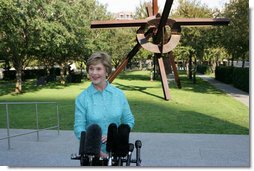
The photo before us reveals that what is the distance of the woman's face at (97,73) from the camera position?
2.33m

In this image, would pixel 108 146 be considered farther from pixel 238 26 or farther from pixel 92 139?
pixel 238 26

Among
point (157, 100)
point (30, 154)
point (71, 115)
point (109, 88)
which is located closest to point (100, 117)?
point (109, 88)

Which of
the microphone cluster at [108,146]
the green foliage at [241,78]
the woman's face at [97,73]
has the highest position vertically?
the woman's face at [97,73]

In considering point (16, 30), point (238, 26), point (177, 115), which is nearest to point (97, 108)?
point (177, 115)

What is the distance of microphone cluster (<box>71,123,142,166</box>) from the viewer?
198 cm

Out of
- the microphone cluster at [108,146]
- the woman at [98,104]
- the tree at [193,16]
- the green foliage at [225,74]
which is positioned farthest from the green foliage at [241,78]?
the microphone cluster at [108,146]

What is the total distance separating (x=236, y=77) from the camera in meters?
16.7

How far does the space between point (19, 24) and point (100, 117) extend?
1233 cm

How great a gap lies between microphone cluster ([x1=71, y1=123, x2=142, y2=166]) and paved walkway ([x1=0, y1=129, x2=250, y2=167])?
279 centimetres

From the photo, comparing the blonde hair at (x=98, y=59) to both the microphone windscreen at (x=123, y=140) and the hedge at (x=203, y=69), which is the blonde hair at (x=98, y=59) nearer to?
A: the microphone windscreen at (x=123, y=140)

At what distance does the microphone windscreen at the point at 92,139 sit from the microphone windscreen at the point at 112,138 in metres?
0.12

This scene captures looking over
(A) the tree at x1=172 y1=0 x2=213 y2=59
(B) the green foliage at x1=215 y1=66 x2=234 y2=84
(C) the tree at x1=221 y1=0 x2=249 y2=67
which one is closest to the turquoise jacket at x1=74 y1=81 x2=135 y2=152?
(C) the tree at x1=221 y1=0 x2=249 y2=67

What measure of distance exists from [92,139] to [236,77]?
1553 cm

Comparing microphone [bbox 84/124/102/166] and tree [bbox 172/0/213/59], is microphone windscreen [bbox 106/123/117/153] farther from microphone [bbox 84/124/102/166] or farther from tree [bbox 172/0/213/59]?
tree [bbox 172/0/213/59]
